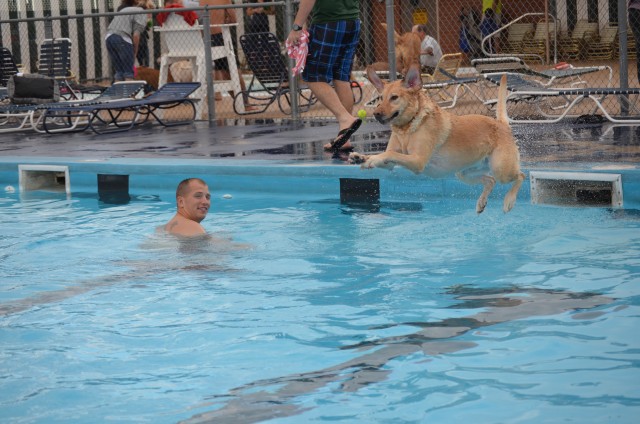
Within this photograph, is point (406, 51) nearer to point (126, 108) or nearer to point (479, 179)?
point (126, 108)

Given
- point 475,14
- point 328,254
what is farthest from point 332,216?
point 475,14

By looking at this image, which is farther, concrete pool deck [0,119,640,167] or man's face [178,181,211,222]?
concrete pool deck [0,119,640,167]

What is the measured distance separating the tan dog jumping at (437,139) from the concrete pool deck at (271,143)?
50.6 inches

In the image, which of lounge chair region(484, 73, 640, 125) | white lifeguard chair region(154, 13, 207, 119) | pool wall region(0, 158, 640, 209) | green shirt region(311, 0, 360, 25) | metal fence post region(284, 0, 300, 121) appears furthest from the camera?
white lifeguard chair region(154, 13, 207, 119)

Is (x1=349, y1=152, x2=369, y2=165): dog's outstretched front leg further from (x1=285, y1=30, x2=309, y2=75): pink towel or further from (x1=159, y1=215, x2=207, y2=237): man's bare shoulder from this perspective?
(x1=285, y1=30, x2=309, y2=75): pink towel

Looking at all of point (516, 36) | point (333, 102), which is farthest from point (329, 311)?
point (516, 36)

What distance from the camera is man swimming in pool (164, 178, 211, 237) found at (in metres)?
6.57

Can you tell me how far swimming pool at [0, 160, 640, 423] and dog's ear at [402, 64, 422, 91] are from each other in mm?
1107

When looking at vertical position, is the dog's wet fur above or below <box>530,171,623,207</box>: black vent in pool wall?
above

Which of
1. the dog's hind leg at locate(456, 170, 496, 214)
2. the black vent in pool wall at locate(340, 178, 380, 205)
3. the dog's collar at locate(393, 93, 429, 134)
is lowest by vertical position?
the black vent in pool wall at locate(340, 178, 380, 205)

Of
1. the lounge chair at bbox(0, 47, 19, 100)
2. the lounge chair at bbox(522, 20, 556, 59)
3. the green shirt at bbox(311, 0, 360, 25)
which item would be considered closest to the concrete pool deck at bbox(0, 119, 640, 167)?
the green shirt at bbox(311, 0, 360, 25)

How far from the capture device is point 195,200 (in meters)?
6.57

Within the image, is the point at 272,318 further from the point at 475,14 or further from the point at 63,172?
the point at 475,14

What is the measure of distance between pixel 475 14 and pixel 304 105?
10396mm
